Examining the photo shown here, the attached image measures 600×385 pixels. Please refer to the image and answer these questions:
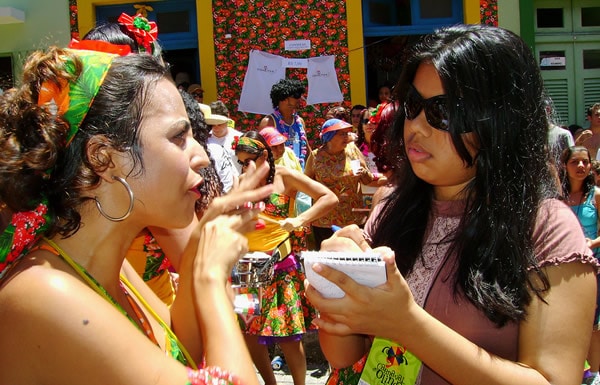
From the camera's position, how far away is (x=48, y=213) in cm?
150

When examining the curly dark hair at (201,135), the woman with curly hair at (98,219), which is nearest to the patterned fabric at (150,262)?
the curly dark hair at (201,135)

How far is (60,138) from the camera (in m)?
1.46

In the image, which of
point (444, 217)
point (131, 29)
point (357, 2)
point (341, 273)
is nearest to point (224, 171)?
point (131, 29)

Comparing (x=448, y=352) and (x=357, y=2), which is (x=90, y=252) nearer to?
(x=448, y=352)

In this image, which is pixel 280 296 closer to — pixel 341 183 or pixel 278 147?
pixel 278 147

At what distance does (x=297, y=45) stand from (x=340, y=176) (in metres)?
3.23

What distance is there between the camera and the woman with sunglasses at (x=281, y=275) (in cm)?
447

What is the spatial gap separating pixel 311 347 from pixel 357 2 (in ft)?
17.3

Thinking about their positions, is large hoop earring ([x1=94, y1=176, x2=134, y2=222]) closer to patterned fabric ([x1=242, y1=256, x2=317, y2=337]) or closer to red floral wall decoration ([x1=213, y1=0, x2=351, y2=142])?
patterned fabric ([x1=242, y1=256, x2=317, y2=337])

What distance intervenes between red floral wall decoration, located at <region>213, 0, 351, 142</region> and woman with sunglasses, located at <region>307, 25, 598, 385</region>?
271 inches

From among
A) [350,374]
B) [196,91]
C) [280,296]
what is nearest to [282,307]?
[280,296]

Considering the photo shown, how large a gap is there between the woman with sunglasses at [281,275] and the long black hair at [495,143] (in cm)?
264

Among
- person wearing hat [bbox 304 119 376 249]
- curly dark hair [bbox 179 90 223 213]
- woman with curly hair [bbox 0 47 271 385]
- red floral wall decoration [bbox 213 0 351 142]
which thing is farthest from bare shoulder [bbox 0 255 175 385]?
red floral wall decoration [bbox 213 0 351 142]

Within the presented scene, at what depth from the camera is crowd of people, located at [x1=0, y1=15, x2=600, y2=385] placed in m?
1.38
